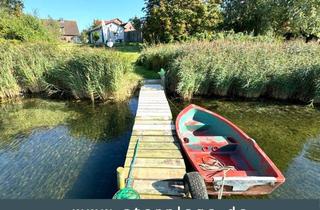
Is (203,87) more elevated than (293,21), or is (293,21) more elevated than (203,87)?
(293,21)

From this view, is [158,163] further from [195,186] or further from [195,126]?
[195,126]

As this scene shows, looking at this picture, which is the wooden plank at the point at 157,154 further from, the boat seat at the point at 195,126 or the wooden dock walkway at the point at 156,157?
the boat seat at the point at 195,126

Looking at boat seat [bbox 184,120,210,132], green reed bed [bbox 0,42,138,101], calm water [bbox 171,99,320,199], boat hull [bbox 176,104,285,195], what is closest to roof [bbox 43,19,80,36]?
green reed bed [bbox 0,42,138,101]

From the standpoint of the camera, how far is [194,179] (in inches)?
124

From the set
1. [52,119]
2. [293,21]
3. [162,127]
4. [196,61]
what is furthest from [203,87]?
[293,21]

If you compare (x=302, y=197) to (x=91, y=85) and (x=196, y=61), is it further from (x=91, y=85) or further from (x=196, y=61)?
(x=91, y=85)

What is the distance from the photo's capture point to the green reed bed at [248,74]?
845 cm

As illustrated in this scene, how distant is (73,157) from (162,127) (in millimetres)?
2088

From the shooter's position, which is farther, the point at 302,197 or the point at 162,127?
the point at 162,127

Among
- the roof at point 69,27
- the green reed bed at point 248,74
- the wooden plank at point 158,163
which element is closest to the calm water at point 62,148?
the wooden plank at point 158,163

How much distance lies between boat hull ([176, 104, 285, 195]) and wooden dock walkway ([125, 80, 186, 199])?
0.84 feet

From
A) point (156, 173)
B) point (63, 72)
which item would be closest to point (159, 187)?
point (156, 173)

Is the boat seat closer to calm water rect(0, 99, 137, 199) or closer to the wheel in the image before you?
calm water rect(0, 99, 137, 199)

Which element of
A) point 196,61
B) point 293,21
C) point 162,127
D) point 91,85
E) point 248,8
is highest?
A: point 248,8
